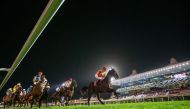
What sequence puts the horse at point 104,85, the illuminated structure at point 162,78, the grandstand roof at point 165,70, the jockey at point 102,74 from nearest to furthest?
the horse at point 104,85, the jockey at point 102,74, the illuminated structure at point 162,78, the grandstand roof at point 165,70

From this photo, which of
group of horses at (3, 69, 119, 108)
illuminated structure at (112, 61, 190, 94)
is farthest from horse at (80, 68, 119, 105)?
illuminated structure at (112, 61, 190, 94)

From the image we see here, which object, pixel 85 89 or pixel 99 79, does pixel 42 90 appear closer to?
pixel 85 89

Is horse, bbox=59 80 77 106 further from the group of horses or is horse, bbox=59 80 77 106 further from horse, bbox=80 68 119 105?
horse, bbox=80 68 119 105

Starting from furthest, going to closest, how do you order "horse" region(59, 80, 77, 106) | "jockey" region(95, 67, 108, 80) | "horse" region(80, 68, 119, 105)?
"horse" region(59, 80, 77, 106) < "jockey" region(95, 67, 108, 80) < "horse" region(80, 68, 119, 105)

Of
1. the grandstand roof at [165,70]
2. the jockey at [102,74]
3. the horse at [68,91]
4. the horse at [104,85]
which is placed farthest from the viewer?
the grandstand roof at [165,70]

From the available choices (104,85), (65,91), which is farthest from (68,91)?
(104,85)

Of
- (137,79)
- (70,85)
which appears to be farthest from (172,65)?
(70,85)

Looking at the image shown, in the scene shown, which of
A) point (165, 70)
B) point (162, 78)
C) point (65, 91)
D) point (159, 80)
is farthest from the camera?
point (159, 80)

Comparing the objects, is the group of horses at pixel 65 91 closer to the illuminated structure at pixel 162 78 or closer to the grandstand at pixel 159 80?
the grandstand at pixel 159 80

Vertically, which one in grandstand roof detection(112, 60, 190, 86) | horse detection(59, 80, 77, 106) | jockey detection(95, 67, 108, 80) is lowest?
horse detection(59, 80, 77, 106)

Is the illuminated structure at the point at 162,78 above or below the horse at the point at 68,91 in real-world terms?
above

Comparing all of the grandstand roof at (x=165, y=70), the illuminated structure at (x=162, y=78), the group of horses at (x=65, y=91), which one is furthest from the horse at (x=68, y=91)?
the grandstand roof at (x=165, y=70)

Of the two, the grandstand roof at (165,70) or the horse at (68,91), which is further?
the grandstand roof at (165,70)

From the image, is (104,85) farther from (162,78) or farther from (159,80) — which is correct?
(159,80)
